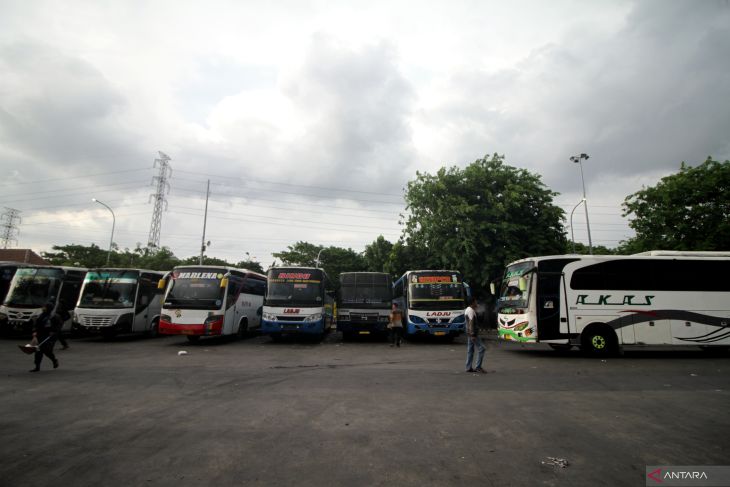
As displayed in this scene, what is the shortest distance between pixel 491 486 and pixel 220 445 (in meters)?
3.09

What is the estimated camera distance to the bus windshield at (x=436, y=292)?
56.4 feet

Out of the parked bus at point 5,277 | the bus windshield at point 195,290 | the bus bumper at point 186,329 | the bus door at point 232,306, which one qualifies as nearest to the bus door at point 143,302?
the bus windshield at point 195,290

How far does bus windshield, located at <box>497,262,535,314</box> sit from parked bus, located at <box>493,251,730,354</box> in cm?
5

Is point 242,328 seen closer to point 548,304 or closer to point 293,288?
point 293,288

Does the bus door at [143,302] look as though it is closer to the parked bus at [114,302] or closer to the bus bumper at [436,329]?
the parked bus at [114,302]

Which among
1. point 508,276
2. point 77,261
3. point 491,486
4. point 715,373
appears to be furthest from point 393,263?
point 77,261

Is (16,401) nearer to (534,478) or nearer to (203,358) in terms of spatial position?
(203,358)

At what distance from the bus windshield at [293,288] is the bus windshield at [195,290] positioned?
2.04 m

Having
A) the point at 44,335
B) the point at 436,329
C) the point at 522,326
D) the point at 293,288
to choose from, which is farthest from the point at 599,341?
the point at 44,335

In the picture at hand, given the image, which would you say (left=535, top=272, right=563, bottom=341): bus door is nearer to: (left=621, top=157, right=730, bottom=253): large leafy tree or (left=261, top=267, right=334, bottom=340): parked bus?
(left=261, top=267, right=334, bottom=340): parked bus

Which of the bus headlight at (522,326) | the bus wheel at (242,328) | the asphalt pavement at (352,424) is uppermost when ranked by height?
the bus headlight at (522,326)

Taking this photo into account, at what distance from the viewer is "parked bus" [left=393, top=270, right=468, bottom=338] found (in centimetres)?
1691

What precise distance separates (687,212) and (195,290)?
95.9ft

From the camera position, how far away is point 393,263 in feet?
114
